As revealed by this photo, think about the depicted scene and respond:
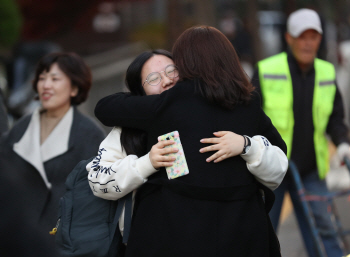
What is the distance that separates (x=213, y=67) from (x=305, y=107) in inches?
75.2

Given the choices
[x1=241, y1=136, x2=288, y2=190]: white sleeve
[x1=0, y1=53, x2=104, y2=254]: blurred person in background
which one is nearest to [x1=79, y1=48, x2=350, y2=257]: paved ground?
[x1=0, y1=53, x2=104, y2=254]: blurred person in background

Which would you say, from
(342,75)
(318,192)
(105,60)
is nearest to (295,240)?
(318,192)

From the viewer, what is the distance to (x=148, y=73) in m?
2.84

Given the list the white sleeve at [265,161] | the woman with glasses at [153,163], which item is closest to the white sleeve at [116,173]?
the woman with glasses at [153,163]

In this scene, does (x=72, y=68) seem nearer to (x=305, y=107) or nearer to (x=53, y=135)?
(x=53, y=135)

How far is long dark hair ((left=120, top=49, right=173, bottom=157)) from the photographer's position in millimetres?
2811

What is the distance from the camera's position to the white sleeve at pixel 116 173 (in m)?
2.66

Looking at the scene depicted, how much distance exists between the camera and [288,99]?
432 cm

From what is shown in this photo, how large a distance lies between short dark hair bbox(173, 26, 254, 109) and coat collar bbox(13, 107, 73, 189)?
5.56 feet

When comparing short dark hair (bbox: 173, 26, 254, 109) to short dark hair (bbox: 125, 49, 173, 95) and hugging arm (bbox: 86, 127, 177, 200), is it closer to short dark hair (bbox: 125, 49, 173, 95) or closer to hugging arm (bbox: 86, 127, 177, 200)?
short dark hair (bbox: 125, 49, 173, 95)

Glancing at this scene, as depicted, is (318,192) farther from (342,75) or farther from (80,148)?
(342,75)

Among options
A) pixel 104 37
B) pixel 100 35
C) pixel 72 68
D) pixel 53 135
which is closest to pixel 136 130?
pixel 53 135

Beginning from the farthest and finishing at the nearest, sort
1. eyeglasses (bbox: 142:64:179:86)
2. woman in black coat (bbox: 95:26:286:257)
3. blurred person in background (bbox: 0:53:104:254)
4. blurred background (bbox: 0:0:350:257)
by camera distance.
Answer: blurred background (bbox: 0:0:350:257) → blurred person in background (bbox: 0:53:104:254) → eyeglasses (bbox: 142:64:179:86) → woman in black coat (bbox: 95:26:286:257)

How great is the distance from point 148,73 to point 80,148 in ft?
4.74
